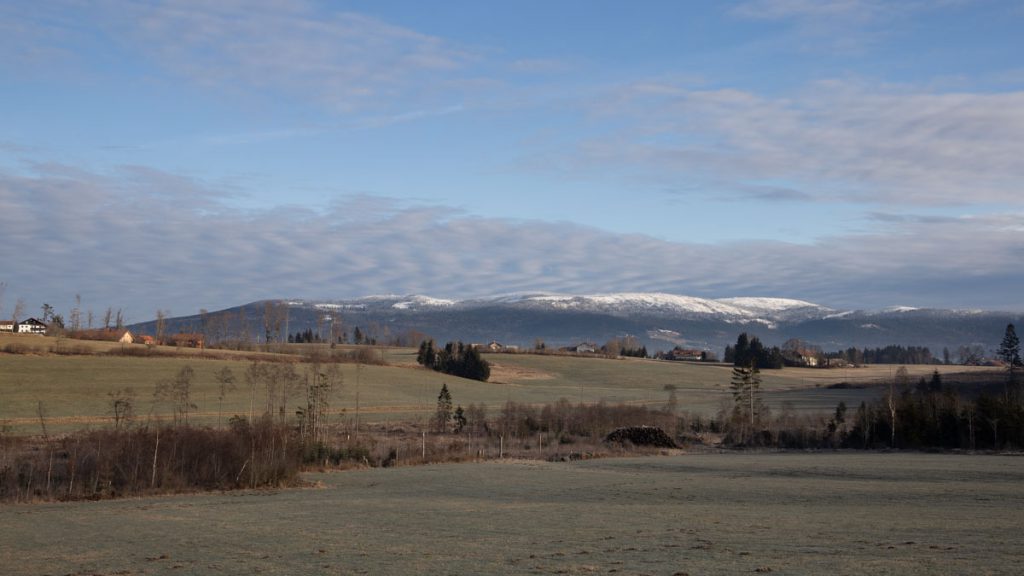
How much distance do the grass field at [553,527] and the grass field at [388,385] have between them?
1161 inches

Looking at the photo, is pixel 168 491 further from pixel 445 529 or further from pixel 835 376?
pixel 835 376

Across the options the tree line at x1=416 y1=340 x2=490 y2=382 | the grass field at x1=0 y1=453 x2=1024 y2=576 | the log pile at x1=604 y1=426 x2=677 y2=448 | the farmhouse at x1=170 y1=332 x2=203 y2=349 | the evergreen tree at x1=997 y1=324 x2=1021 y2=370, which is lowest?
the log pile at x1=604 y1=426 x2=677 y2=448

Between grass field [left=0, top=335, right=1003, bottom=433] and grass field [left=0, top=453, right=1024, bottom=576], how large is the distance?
29.5 metres

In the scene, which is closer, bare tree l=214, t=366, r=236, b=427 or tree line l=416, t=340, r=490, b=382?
bare tree l=214, t=366, r=236, b=427

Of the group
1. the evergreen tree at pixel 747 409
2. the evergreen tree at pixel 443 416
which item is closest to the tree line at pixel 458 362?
the evergreen tree at pixel 747 409

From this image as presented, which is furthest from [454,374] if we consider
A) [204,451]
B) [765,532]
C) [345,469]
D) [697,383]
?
[765,532]

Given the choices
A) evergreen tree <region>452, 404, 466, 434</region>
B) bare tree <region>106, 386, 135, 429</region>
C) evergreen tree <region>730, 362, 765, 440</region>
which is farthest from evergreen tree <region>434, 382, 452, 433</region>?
evergreen tree <region>730, 362, 765, 440</region>

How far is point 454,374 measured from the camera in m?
150

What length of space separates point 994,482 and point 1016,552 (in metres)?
25.1

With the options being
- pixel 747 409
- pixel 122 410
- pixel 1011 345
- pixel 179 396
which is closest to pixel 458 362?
pixel 747 409

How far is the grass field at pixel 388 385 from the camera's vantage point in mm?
80938

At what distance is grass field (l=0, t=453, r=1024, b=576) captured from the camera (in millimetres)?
20109

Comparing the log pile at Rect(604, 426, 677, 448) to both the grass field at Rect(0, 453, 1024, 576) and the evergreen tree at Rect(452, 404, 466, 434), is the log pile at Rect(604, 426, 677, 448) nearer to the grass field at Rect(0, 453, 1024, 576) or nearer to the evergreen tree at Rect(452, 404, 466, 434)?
the evergreen tree at Rect(452, 404, 466, 434)

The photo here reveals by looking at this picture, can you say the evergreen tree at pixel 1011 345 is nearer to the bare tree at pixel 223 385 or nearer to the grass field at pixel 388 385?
the grass field at pixel 388 385
